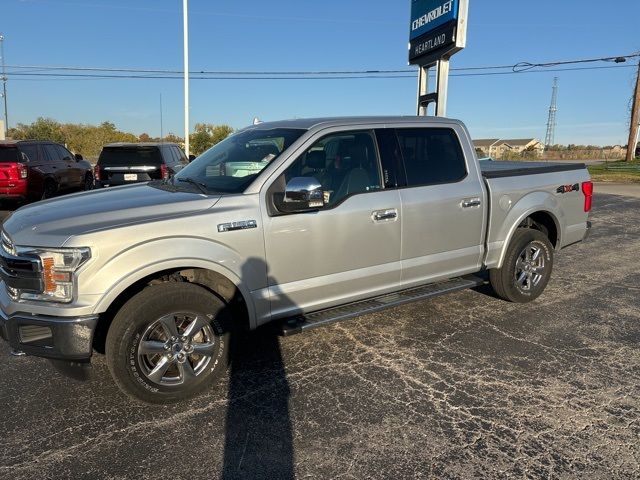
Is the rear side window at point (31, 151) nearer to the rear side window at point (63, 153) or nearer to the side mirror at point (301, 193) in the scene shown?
the rear side window at point (63, 153)

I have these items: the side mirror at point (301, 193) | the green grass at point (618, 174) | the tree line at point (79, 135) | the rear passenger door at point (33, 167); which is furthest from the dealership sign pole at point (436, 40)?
the tree line at point (79, 135)

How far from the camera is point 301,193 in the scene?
11.4 ft

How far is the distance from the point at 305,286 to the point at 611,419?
7.36ft

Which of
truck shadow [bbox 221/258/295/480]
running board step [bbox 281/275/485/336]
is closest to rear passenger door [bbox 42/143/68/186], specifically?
truck shadow [bbox 221/258/295/480]

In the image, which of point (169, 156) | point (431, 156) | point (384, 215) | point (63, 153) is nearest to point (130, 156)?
point (169, 156)

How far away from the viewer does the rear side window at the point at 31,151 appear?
11.8 meters

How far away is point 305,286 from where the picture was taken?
383cm

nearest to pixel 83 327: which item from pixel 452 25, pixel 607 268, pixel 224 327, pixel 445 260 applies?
Answer: pixel 224 327

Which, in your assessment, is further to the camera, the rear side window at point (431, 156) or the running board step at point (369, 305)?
the rear side window at point (431, 156)

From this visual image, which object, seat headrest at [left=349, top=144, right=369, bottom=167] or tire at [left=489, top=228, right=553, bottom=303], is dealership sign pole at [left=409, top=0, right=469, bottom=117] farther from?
seat headrest at [left=349, top=144, right=369, bottom=167]

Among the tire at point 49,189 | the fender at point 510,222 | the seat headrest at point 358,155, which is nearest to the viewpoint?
the seat headrest at point 358,155

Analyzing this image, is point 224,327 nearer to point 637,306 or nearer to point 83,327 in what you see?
point 83,327

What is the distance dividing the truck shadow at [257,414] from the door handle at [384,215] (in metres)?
1.05

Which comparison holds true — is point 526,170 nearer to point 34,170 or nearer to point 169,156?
point 169,156
